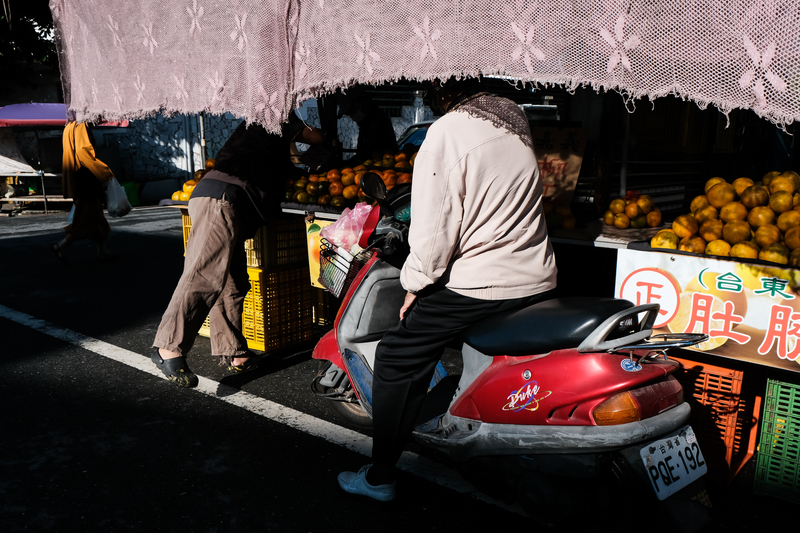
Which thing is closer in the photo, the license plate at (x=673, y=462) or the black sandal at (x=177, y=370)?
the license plate at (x=673, y=462)

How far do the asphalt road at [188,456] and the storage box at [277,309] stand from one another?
166 mm

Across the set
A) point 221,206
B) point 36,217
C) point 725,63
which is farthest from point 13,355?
point 36,217

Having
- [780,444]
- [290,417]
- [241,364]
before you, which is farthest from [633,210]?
[241,364]

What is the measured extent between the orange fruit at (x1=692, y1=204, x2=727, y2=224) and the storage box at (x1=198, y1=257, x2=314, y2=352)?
2.80m

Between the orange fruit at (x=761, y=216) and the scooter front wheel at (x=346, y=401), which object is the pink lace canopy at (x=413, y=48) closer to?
the orange fruit at (x=761, y=216)

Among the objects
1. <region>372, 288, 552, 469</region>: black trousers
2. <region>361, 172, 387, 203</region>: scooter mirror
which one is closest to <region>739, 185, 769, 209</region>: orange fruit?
<region>372, 288, 552, 469</region>: black trousers

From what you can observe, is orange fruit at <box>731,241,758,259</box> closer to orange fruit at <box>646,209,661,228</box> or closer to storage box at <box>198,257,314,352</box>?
orange fruit at <box>646,209,661,228</box>

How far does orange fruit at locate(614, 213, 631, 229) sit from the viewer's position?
3621 mm

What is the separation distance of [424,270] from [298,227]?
8.30 ft

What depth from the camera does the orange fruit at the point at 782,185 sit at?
3.14 meters

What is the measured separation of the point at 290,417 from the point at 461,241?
6.14ft

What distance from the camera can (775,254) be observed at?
2.78 metres

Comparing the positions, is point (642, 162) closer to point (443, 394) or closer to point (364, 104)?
point (443, 394)

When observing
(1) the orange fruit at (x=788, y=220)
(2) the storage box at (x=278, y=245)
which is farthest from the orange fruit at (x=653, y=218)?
(2) the storage box at (x=278, y=245)
